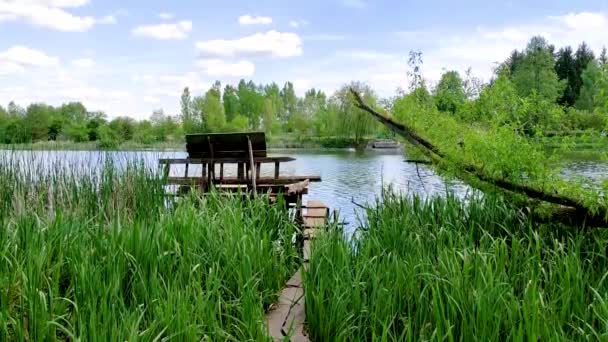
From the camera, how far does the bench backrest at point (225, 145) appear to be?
891 centimetres

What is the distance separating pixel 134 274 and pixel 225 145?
618 centimetres

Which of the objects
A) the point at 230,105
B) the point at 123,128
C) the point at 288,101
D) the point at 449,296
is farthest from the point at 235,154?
the point at 288,101

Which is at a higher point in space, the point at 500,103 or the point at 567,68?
the point at 567,68

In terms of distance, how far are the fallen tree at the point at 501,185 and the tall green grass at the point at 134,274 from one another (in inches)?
56.5

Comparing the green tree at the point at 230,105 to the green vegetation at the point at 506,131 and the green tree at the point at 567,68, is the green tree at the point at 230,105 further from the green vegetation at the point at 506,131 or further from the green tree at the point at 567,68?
the green vegetation at the point at 506,131

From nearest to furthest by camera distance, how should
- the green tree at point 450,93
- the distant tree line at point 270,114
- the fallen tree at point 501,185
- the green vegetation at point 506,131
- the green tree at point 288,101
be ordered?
the fallen tree at point 501,185, the green vegetation at point 506,131, the green tree at point 450,93, the distant tree line at point 270,114, the green tree at point 288,101

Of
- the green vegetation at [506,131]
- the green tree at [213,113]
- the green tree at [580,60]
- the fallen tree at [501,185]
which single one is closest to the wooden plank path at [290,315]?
the fallen tree at [501,185]

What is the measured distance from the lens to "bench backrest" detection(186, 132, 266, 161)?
8914 millimetres

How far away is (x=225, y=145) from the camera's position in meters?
9.10

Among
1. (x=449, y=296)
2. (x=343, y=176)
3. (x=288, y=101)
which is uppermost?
(x=288, y=101)

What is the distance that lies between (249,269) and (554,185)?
2635 mm

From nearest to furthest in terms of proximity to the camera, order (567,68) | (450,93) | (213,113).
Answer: (450,93) → (213,113) → (567,68)

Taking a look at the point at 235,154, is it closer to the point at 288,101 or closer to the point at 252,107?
the point at 252,107

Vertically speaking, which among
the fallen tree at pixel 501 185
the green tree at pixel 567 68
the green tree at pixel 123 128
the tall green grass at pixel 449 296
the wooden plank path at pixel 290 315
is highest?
the green tree at pixel 567 68
